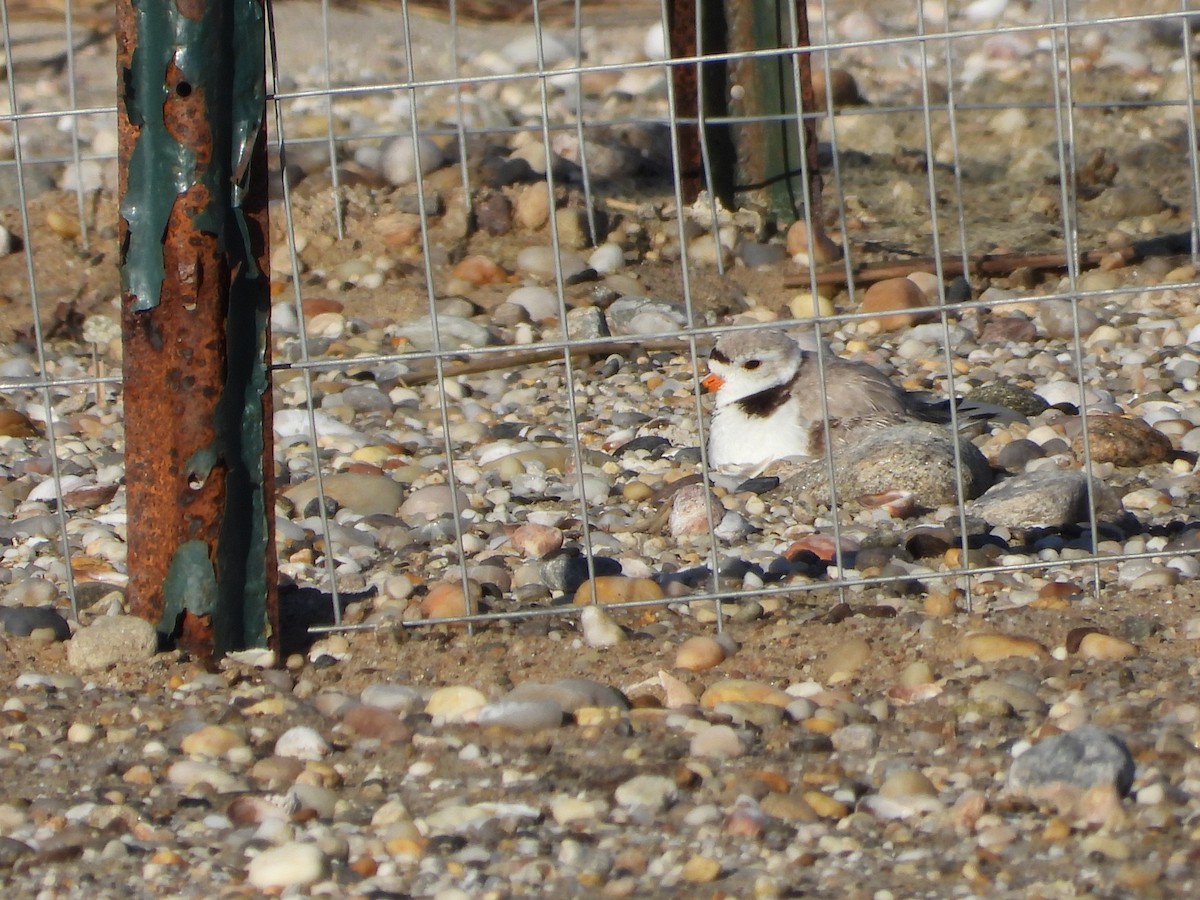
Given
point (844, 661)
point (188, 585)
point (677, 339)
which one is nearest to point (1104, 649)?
point (844, 661)

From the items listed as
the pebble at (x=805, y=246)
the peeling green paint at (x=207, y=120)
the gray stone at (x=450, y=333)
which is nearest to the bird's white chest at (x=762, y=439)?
the gray stone at (x=450, y=333)

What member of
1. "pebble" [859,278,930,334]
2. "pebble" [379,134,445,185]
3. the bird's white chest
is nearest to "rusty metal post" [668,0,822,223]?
"pebble" [859,278,930,334]

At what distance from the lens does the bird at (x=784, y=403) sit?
508 centimetres

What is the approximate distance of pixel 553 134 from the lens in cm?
827

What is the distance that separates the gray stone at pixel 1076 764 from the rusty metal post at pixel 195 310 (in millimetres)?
1451

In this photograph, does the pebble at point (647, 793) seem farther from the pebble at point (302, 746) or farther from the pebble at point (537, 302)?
the pebble at point (537, 302)

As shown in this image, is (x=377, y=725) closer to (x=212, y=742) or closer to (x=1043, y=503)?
(x=212, y=742)

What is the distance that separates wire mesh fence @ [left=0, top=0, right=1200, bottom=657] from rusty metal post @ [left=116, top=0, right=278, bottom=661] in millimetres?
130

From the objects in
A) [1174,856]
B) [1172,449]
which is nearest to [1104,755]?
[1174,856]

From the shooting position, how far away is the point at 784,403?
17.1 feet

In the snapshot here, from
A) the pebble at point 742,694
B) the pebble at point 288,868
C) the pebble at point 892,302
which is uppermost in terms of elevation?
the pebble at point 892,302

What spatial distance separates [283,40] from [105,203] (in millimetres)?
4737

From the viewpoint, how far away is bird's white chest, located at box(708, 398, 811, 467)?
513 centimetres

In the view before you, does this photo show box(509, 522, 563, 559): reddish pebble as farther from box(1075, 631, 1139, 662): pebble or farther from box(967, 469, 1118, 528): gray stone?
box(1075, 631, 1139, 662): pebble
